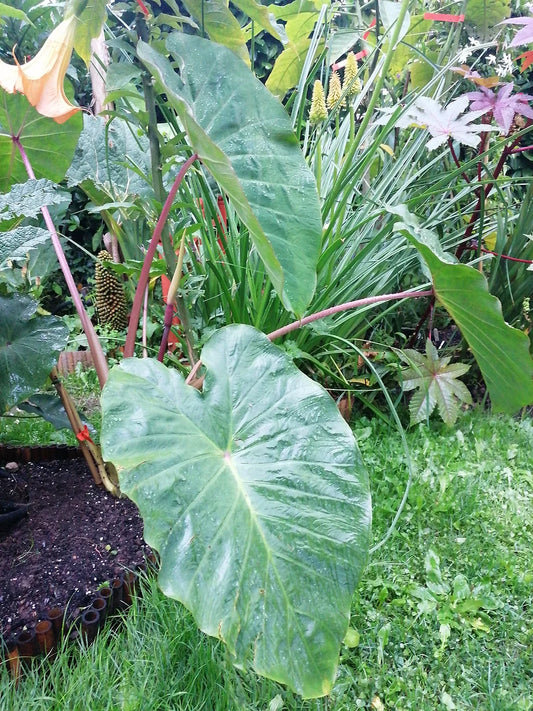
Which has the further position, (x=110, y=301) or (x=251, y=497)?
(x=110, y=301)

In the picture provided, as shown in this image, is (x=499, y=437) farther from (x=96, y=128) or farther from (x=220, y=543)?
(x=96, y=128)

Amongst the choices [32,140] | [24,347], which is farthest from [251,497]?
[32,140]

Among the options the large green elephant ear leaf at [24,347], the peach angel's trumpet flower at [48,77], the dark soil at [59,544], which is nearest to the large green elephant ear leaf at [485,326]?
the peach angel's trumpet flower at [48,77]

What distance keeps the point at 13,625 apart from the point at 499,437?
1.54m

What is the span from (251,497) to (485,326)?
713mm

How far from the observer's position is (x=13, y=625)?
920mm

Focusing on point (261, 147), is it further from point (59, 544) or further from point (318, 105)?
point (59, 544)

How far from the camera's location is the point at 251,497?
2.48ft

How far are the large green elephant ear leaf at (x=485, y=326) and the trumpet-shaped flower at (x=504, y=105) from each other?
0.69 m

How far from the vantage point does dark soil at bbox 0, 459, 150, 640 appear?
98cm

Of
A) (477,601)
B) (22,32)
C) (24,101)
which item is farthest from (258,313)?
(22,32)

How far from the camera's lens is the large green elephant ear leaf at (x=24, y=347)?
104 centimetres

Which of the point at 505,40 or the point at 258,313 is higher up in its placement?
the point at 505,40

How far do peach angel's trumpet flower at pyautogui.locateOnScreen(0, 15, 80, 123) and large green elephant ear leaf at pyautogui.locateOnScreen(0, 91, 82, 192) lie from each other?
1.39 feet
